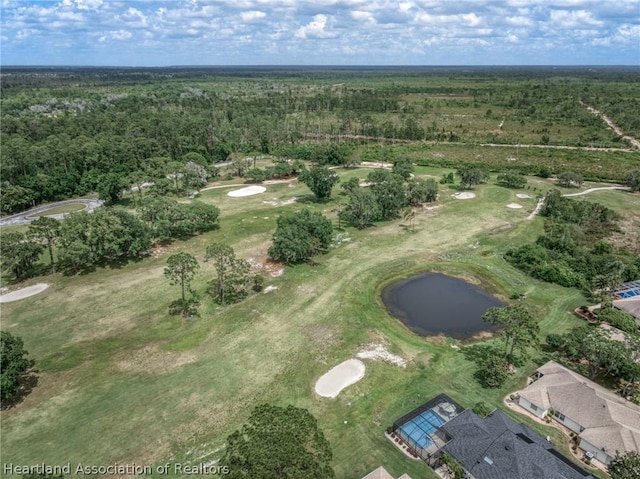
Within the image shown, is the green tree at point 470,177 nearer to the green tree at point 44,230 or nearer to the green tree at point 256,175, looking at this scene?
the green tree at point 256,175

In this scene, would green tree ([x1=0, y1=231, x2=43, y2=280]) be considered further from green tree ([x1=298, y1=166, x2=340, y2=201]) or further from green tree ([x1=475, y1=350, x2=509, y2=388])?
green tree ([x1=475, y1=350, x2=509, y2=388])

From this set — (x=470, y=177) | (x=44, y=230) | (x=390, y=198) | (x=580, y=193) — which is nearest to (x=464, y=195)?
(x=470, y=177)

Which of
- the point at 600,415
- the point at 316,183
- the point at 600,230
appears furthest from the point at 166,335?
the point at 600,230

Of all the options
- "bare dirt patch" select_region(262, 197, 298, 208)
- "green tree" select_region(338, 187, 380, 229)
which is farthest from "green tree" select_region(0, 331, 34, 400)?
"bare dirt patch" select_region(262, 197, 298, 208)

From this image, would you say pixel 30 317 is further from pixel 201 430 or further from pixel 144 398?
pixel 201 430

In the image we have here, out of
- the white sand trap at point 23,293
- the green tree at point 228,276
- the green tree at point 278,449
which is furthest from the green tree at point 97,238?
the green tree at point 278,449

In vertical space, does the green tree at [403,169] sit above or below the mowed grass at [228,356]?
above

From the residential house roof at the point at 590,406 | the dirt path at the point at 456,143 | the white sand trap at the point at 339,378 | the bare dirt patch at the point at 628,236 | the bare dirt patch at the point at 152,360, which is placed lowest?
the white sand trap at the point at 339,378
